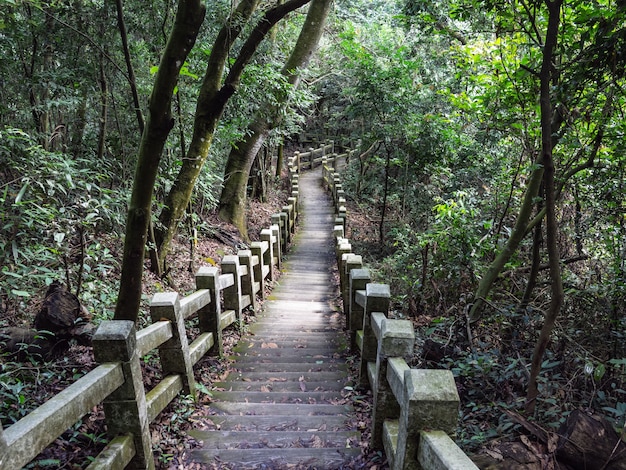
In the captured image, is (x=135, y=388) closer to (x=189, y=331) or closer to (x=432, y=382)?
(x=432, y=382)

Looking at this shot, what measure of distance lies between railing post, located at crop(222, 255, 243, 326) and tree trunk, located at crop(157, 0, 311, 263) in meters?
1.69

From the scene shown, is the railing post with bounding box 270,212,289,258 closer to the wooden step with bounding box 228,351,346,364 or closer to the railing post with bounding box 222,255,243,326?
the railing post with bounding box 222,255,243,326

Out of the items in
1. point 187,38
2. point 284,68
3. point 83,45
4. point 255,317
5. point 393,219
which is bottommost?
point 255,317

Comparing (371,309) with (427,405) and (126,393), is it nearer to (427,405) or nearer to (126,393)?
(427,405)

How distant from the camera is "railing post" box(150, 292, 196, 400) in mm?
3682

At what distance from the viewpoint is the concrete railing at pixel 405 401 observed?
2166mm

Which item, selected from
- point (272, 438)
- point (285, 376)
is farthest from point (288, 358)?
point (272, 438)

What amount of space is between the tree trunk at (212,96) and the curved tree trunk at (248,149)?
4.71 meters

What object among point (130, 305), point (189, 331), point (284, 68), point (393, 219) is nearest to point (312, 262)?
point (393, 219)

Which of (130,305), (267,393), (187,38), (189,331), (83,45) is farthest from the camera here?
(83,45)

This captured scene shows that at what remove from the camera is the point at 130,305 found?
3.79 metres

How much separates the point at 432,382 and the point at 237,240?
9433 millimetres

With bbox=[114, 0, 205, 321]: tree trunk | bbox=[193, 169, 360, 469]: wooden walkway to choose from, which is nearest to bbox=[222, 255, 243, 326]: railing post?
bbox=[193, 169, 360, 469]: wooden walkway

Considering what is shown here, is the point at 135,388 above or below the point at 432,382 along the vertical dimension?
below
